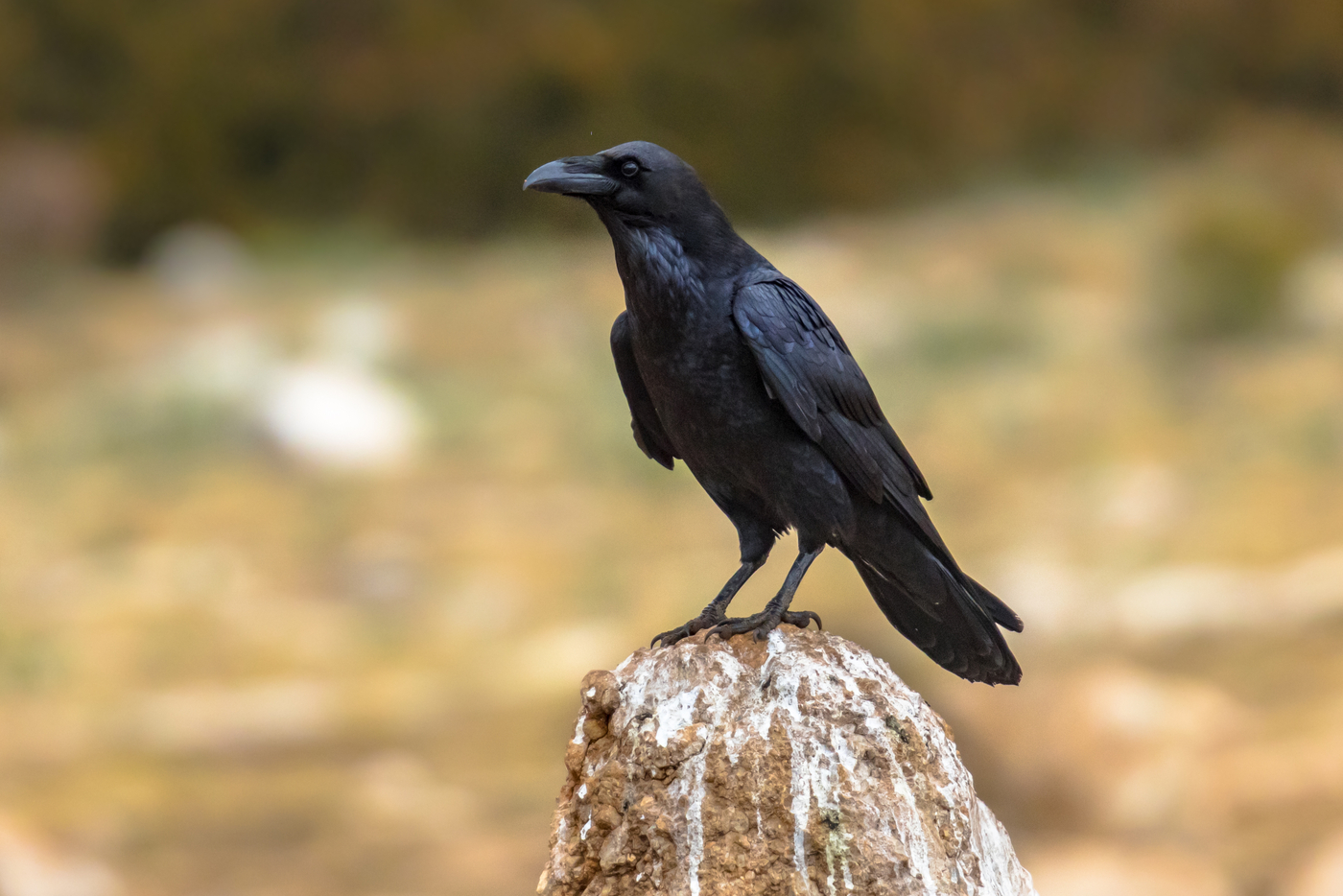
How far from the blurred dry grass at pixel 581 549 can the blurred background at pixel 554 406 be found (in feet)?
0.10

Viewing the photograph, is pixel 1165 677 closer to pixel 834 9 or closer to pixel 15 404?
pixel 834 9

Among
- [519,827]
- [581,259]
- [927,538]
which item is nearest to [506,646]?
[519,827]

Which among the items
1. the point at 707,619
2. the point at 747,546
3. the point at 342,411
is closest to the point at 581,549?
the point at 342,411

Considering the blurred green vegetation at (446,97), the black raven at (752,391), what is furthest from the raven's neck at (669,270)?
the blurred green vegetation at (446,97)

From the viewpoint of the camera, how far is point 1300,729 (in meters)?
7.81

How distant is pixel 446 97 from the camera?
944 centimetres

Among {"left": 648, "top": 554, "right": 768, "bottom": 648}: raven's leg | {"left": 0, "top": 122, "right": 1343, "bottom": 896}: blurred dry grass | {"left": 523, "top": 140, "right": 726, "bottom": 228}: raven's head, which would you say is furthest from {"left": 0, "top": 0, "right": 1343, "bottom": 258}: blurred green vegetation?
{"left": 648, "top": 554, "right": 768, "bottom": 648}: raven's leg

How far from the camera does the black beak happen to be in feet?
11.1

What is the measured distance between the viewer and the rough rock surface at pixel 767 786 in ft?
10.4

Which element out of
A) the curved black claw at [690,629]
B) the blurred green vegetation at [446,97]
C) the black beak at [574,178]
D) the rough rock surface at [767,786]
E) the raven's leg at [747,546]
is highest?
the blurred green vegetation at [446,97]

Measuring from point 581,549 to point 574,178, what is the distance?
5174 millimetres

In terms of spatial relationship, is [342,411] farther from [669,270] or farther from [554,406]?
[669,270]

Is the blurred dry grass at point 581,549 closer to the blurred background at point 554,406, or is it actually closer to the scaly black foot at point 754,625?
the blurred background at point 554,406

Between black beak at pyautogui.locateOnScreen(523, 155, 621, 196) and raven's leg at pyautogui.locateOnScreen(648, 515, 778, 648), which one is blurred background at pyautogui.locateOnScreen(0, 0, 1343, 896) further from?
black beak at pyautogui.locateOnScreen(523, 155, 621, 196)
